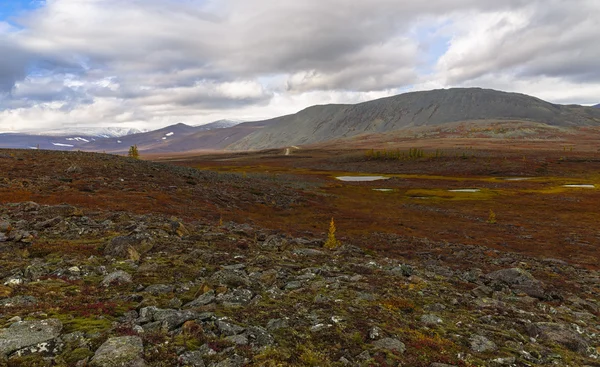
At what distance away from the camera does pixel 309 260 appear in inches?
765

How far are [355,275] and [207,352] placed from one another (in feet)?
33.3

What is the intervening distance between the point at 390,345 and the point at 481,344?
3.15 metres

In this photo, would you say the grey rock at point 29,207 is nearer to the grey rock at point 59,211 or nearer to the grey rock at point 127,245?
the grey rock at point 59,211

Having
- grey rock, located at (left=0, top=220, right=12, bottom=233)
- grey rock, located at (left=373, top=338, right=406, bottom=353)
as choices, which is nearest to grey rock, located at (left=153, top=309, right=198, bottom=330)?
grey rock, located at (left=373, top=338, right=406, bottom=353)

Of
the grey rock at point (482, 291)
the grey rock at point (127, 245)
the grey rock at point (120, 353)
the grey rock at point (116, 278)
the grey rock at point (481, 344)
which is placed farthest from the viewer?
the grey rock at point (482, 291)

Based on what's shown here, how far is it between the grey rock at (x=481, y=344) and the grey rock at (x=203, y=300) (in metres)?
8.35

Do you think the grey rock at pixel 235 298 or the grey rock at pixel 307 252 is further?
the grey rock at pixel 307 252

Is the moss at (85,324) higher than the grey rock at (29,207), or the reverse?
the grey rock at (29,207)

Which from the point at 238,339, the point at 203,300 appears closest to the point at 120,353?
the point at 238,339

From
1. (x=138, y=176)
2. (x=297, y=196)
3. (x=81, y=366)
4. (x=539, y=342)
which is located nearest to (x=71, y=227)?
(x=81, y=366)

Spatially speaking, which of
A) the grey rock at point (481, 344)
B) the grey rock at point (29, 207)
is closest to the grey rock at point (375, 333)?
the grey rock at point (481, 344)

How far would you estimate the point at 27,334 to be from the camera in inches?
297

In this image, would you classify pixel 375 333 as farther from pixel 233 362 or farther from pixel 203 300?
pixel 203 300

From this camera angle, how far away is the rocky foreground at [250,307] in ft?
26.1
